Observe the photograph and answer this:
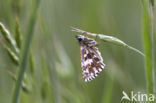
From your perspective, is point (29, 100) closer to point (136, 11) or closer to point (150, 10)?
point (150, 10)

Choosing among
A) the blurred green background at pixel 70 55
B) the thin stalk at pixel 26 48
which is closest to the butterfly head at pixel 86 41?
the blurred green background at pixel 70 55

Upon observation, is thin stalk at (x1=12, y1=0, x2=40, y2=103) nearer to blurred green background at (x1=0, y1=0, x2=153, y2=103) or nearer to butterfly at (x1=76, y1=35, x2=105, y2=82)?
blurred green background at (x1=0, y1=0, x2=153, y2=103)

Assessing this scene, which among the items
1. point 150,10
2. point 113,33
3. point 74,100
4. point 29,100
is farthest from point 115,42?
point 113,33

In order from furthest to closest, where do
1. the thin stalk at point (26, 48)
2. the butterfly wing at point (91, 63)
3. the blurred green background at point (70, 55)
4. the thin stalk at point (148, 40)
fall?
the blurred green background at point (70, 55)
the butterfly wing at point (91, 63)
the thin stalk at point (148, 40)
the thin stalk at point (26, 48)

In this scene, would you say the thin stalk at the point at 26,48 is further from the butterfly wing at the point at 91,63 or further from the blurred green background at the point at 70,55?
the butterfly wing at the point at 91,63

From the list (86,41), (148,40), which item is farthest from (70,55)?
(148,40)
